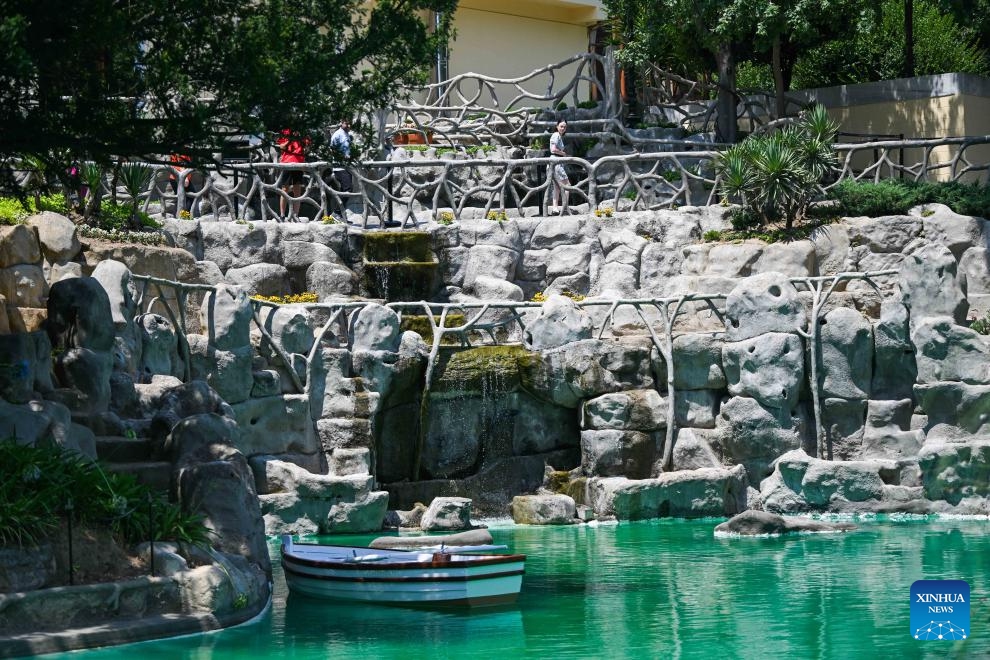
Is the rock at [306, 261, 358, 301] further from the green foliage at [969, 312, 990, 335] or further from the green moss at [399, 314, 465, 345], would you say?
the green foliage at [969, 312, 990, 335]

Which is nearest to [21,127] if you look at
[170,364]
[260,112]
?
[260,112]

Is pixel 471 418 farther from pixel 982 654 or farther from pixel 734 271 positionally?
pixel 982 654

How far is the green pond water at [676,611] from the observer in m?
13.4

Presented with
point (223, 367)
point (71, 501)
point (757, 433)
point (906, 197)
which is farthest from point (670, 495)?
point (71, 501)

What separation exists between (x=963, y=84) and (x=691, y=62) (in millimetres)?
6576

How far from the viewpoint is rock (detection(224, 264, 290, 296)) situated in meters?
25.6

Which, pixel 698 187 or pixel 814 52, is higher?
pixel 814 52

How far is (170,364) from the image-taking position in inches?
800

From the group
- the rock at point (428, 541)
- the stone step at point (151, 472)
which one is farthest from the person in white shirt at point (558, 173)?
the stone step at point (151, 472)

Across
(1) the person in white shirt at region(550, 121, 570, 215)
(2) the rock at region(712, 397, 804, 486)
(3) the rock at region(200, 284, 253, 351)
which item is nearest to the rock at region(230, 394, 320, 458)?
(3) the rock at region(200, 284, 253, 351)

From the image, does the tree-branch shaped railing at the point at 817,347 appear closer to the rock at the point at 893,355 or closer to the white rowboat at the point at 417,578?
the rock at the point at 893,355

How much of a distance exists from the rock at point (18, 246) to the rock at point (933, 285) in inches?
497

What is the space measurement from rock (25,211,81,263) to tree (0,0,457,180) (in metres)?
3.63

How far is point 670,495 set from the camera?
22.4 m
